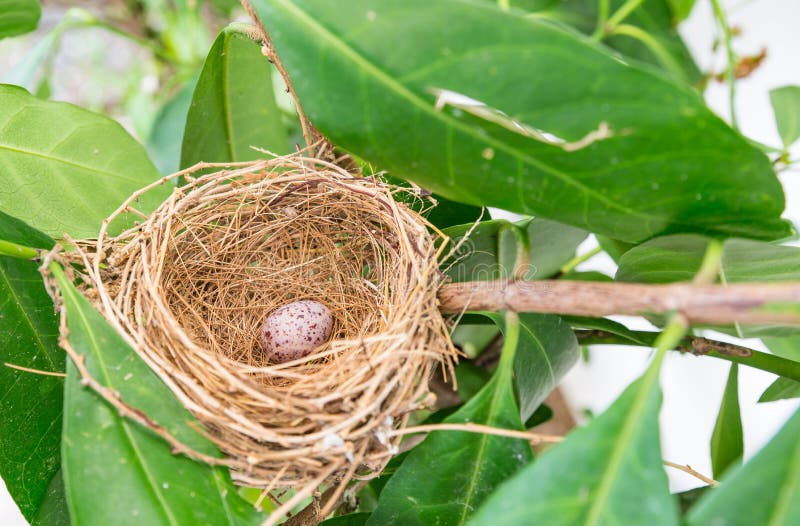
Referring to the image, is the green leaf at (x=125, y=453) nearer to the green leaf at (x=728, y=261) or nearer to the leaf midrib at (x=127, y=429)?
the leaf midrib at (x=127, y=429)

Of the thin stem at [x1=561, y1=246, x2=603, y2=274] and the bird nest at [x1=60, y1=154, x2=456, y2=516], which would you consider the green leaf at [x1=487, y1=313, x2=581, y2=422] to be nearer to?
the bird nest at [x1=60, y1=154, x2=456, y2=516]

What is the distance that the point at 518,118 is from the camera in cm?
48

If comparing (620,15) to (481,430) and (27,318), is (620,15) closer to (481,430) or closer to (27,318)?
(481,430)

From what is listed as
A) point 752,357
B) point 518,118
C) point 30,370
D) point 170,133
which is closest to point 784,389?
point 752,357

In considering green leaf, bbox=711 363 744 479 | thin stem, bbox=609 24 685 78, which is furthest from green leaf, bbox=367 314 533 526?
thin stem, bbox=609 24 685 78

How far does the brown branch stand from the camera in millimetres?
423

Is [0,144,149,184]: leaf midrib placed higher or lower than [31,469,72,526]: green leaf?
higher

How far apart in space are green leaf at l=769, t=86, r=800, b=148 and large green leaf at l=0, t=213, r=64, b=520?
0.90 meters

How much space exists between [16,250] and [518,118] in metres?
0.49

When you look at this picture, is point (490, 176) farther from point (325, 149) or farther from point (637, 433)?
point (325, 149)

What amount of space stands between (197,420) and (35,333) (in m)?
0.24

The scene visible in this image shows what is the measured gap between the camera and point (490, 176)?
Result: 0.52m

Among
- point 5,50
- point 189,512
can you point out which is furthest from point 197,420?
point 5,50

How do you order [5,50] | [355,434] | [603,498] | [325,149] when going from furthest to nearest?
[5,50], [325,149], [355,434], [603,498]
